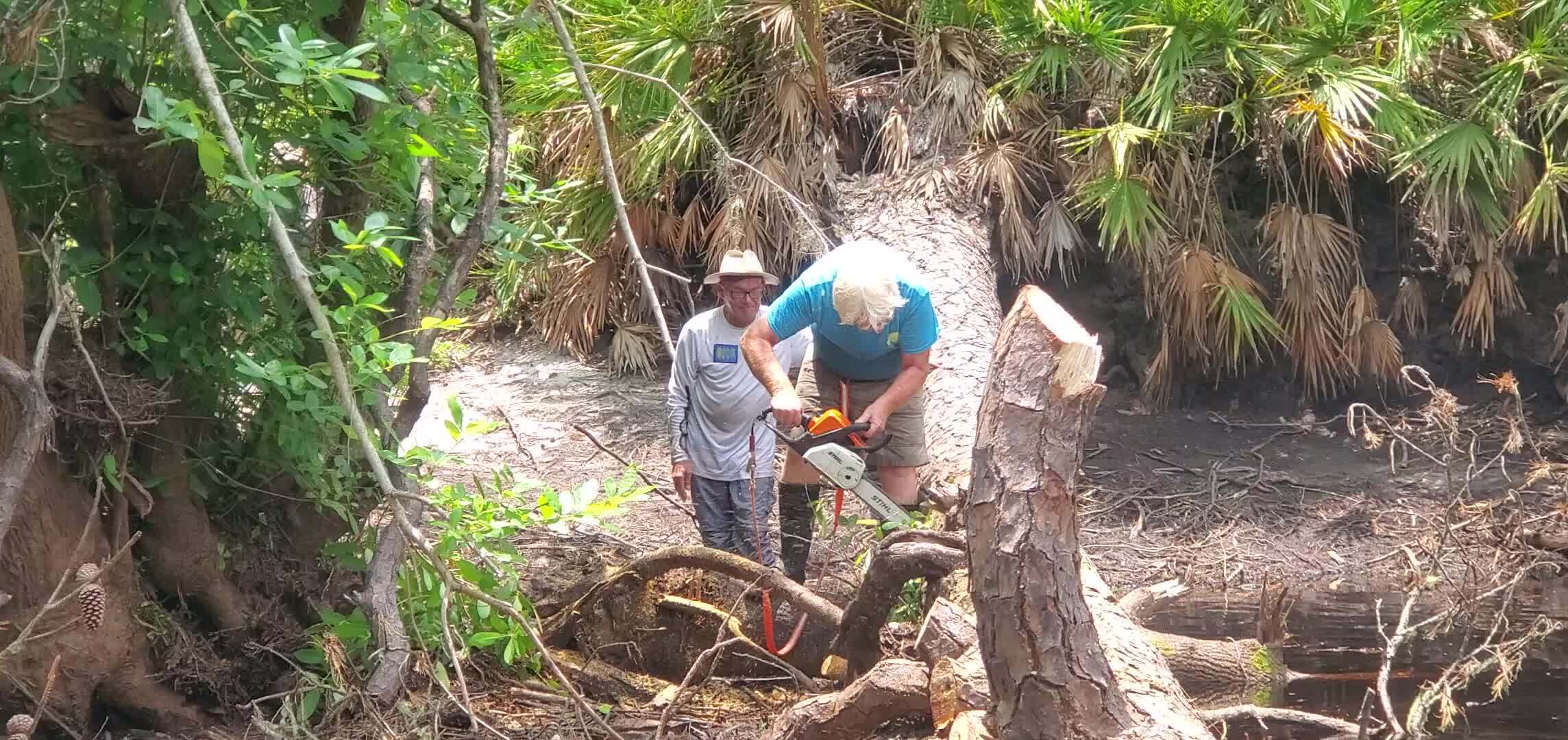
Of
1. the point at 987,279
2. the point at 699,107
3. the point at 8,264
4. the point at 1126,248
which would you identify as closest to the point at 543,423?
the point at 699,107

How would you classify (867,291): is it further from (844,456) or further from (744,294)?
(744,294)

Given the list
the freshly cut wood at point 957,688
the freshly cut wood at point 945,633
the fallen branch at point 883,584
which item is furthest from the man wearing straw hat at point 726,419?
the freshly cut wood at point 957,688

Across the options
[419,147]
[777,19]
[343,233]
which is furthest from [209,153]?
[777,19]

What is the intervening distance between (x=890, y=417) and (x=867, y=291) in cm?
71

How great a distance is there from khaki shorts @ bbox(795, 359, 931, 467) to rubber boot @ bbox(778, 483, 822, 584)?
0.34 m

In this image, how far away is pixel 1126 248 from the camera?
820 cm

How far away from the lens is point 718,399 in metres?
5.80

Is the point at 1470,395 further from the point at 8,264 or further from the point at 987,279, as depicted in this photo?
the point at 8,264

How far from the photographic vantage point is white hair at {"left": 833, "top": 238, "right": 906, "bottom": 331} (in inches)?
195

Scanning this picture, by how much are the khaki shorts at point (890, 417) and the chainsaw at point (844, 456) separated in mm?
285

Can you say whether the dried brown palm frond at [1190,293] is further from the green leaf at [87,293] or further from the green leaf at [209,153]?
the green leaf at [209,153]

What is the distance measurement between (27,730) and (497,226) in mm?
2083

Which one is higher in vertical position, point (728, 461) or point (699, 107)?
point (699, 107)

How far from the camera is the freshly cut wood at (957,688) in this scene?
3625mm
